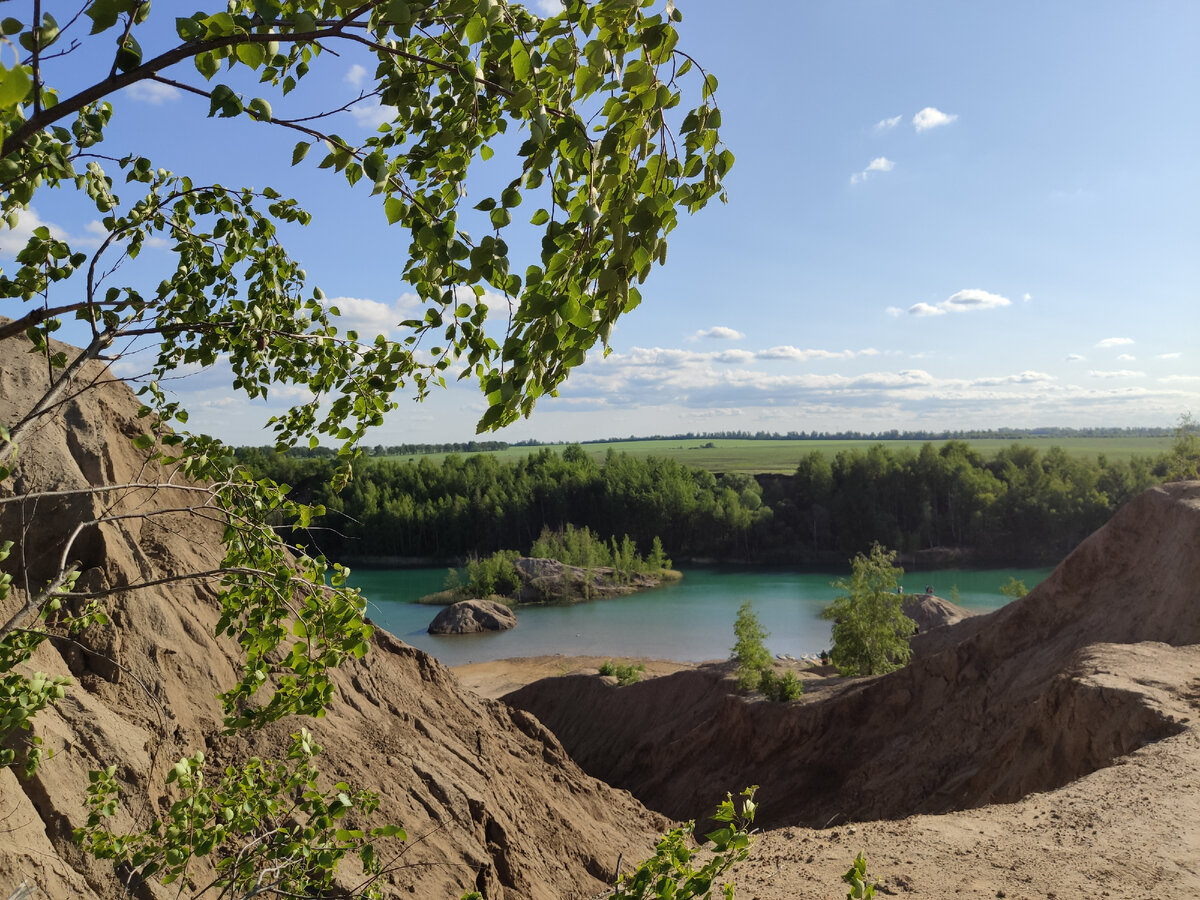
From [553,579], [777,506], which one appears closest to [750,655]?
[553,579]

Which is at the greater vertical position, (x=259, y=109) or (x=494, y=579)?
(x=259, y=109)

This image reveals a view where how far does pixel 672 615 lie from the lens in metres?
50.3

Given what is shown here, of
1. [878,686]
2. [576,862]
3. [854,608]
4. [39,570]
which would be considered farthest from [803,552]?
[39,570]

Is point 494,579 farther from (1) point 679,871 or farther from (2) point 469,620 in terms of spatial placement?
(1) point 679,871

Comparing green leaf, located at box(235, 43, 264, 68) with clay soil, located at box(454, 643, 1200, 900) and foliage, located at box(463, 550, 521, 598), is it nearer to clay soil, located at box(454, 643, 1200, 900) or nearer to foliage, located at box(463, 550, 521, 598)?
clay soil, located at box(454, 643, 1200, 900)

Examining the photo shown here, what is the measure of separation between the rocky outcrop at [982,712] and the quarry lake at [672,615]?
1772 cm

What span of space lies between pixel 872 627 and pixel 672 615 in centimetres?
2752

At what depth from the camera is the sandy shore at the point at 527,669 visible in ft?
106

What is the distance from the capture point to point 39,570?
6.70 m

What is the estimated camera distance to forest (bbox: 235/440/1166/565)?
2766 inches

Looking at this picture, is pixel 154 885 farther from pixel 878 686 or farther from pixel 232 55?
pixel 878 686

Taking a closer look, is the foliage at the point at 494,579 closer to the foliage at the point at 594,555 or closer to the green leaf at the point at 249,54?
the foliage at the point at 594,555

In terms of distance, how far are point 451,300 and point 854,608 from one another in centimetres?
2333

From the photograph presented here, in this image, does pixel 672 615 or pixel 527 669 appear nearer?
pixel 527 669
